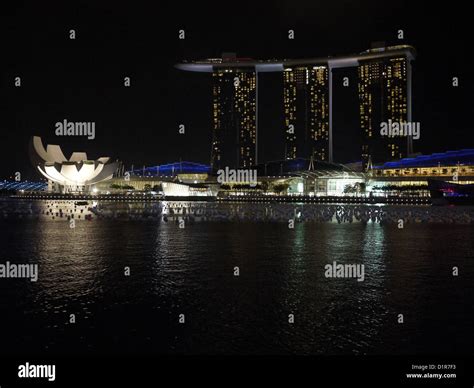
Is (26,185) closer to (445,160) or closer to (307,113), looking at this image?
(307,113)

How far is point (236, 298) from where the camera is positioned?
1020 centimetres

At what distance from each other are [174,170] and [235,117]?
31620mm

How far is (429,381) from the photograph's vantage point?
6371 mm

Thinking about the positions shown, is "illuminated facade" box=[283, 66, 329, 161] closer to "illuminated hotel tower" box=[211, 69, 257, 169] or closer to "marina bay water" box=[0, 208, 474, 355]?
"illuminated hotel tower" box=[211, 69, 257, 169]

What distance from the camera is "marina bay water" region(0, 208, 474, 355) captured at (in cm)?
750

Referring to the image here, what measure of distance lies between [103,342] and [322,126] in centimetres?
12559

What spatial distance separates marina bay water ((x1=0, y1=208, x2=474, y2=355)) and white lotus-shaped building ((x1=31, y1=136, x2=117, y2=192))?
83582 mm

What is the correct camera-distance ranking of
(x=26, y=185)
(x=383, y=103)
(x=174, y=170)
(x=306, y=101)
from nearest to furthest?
(x=174, y=170) < (x=383, y=103) < (x=306, y=101) < (x=26, y=185)

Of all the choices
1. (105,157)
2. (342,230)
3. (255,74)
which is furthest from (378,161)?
(342,230)

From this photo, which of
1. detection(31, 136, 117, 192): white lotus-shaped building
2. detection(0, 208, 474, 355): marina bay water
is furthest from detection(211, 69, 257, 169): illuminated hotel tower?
detection(0, 208, 474, 355): marina bay water

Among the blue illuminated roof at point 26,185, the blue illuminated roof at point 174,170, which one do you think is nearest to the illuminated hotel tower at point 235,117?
the blue illuminated roof at point 174,170

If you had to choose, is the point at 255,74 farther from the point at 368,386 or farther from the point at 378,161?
the point at 368,386

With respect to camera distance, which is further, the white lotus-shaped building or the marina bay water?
the white lotus-shaped building

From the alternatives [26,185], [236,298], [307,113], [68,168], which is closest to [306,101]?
[307,113]
